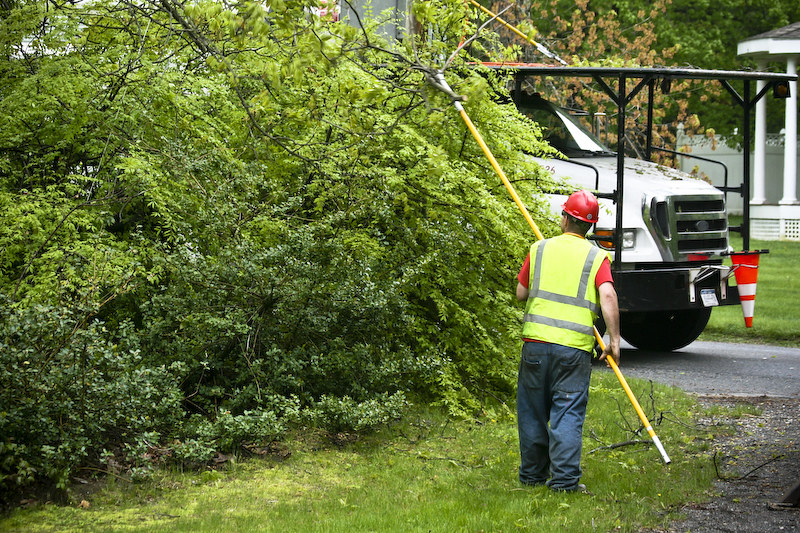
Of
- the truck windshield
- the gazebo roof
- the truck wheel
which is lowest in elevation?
the truck wheel

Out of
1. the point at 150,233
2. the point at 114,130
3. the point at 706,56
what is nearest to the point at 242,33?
the point at 114,130

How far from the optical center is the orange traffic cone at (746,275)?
10.8 meters

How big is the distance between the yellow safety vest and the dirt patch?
1137mm

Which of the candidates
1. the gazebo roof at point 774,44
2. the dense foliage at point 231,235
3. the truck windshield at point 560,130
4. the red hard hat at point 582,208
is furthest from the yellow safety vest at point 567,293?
the gazebo roof at point 774,44

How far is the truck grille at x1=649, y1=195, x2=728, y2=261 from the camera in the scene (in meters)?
10.4

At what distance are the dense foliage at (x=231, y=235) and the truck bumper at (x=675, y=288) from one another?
7.35 ft

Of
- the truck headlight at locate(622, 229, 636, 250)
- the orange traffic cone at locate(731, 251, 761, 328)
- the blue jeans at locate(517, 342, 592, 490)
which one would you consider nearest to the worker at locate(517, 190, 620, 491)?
the blue jeans at locate(517, 342, 592, 490)

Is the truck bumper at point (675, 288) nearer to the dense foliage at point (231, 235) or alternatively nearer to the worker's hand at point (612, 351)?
the dense foliage at point (231, 235)

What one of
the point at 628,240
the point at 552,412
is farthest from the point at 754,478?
the point at 628,240

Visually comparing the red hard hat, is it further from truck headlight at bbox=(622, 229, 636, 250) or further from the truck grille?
the truck grille

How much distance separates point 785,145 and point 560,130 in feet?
57.0

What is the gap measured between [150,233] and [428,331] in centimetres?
228

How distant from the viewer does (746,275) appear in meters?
10.8

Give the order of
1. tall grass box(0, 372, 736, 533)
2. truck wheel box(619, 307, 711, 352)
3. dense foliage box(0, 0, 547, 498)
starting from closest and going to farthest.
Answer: tall grass box(0, 372, 736, 533)
dense foliage box(0, 0, 547, 498)
truck wheel box(619, 307, 711, 352)
